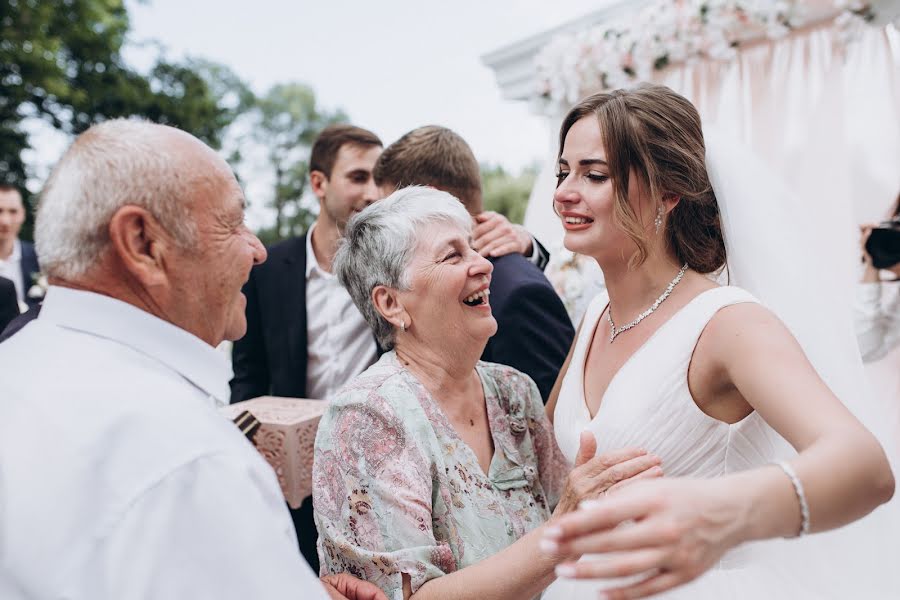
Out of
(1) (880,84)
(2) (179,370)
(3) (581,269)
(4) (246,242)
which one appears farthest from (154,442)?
(1) (880,84)

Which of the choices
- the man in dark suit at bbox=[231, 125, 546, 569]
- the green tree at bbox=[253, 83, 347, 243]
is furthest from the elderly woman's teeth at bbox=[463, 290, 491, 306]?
the green tree at bbox=[253, 83, 347, 243]

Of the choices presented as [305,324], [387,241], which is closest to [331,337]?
[305,324]

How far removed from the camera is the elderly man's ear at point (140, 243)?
4.33 feet

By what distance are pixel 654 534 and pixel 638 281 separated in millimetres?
1269

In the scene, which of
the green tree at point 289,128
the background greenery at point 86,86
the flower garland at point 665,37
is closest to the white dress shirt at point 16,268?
the flower garland at point 665,37

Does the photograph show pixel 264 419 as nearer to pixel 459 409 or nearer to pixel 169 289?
pixel 459 409

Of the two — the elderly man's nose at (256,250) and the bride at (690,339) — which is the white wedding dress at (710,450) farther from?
the elderly man's nose at (256,250)

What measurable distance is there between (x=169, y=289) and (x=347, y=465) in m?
0.76

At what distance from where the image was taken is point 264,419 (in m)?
2.86

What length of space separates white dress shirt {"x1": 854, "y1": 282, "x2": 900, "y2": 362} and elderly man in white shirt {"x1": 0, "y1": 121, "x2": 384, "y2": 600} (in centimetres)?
343

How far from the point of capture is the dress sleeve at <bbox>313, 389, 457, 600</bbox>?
1814 mm

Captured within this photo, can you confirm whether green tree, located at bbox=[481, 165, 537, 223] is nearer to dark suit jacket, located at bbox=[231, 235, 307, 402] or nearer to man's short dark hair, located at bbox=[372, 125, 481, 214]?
dark suit jacket, located at bbox=[231, 235, 307, 402]

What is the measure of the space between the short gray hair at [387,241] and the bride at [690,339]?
16.1 inches

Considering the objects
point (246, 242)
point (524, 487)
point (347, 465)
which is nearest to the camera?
point (246, 242)
